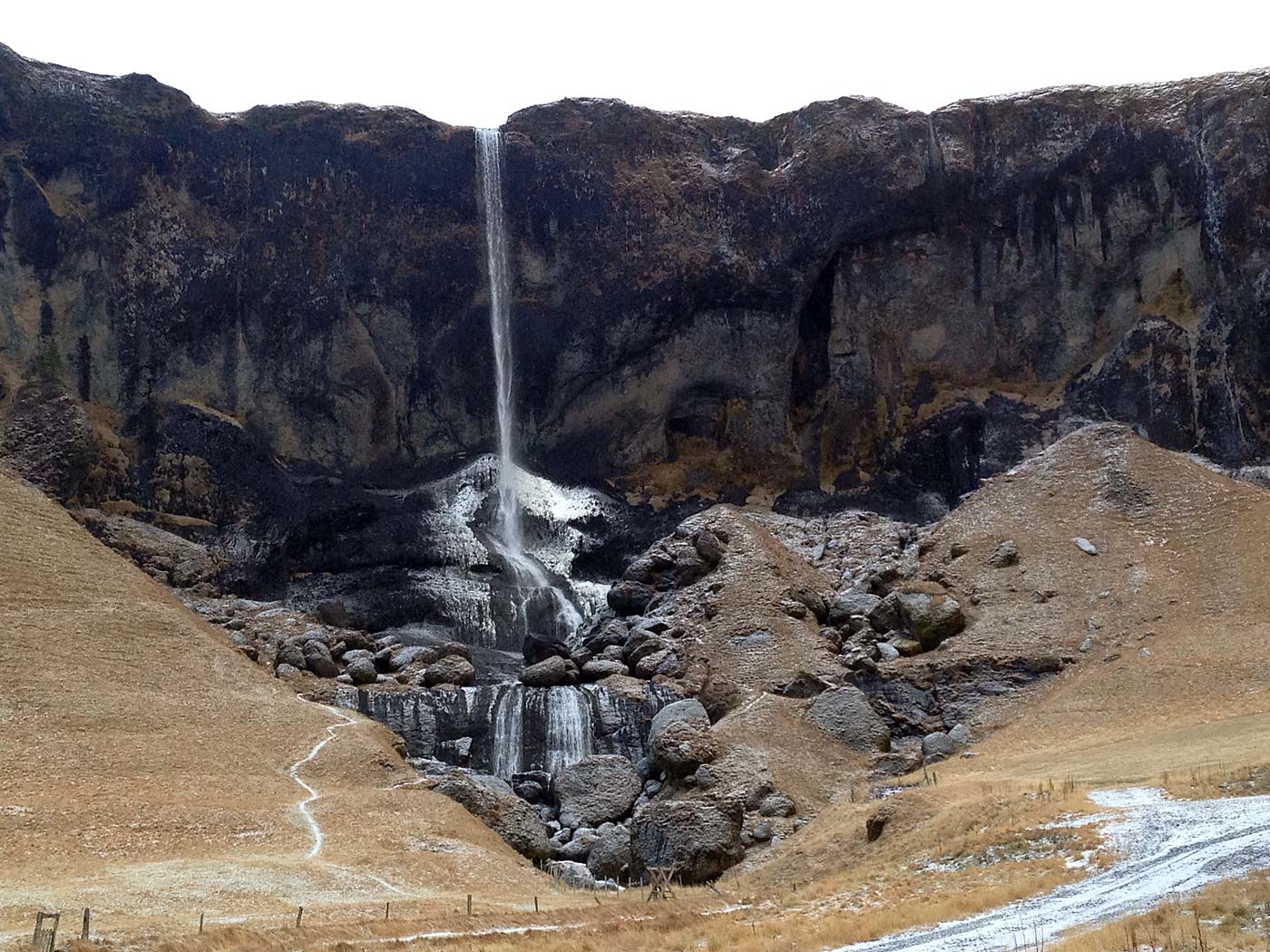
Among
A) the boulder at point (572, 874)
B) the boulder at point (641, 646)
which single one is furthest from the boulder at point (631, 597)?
the boulder at point (572, 874)

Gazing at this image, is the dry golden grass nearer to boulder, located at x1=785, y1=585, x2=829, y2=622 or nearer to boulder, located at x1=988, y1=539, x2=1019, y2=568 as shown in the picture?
boulder, located at x1=988, y1=539, x2=1019, y2=568

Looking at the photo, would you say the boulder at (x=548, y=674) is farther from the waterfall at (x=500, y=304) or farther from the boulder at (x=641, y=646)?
the waterfall at (x=500, y=304)

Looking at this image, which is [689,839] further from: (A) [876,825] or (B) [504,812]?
(B) [504,812]

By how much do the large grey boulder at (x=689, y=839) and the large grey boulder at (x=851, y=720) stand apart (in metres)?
6.60

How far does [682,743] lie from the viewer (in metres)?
34.8

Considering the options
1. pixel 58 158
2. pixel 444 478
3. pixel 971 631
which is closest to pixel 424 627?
pixel 444 478

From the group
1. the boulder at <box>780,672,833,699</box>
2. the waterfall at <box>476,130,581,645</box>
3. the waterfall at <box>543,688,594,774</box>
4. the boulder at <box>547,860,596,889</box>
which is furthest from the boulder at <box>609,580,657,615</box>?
the boulder at <box>547,860,596,889</box>

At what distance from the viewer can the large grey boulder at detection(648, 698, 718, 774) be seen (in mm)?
34344

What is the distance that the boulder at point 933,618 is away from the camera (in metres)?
41.2

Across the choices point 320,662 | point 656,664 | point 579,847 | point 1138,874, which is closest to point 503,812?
point 579,847

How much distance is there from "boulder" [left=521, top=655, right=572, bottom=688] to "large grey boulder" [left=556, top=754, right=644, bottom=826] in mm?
6402

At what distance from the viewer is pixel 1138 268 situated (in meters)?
59.6

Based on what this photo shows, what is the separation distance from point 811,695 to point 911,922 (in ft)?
68.8

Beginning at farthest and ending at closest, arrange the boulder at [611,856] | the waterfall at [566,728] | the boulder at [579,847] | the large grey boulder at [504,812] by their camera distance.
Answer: the waterfall at [566,728] → the boulder at [579,847] → the large grey boulder at [504,812] → the boulder at [611,856]
